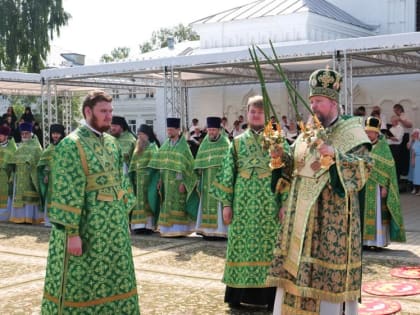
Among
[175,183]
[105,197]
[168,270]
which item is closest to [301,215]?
[105,197]

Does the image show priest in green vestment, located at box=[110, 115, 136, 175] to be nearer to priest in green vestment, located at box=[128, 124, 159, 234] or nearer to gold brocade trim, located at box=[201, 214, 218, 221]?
priest in green vestment, located at box=[128, 124, 159, 234]

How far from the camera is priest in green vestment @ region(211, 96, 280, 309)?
557cm

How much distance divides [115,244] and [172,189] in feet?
17.2

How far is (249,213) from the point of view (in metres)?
5.64

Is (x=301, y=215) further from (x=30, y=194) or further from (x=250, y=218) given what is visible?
(x=30, y=194)

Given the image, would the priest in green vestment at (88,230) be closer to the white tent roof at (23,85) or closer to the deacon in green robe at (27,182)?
the deacon in green robe at (27,182)

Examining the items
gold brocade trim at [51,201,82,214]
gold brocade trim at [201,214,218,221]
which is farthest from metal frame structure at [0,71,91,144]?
gold brocade trim at [51,201,82,214]

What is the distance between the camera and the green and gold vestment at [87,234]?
4277 mm

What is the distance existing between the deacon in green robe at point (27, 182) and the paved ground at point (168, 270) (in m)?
0.88

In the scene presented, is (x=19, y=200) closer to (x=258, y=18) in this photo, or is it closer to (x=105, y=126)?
(x=105, y=126)

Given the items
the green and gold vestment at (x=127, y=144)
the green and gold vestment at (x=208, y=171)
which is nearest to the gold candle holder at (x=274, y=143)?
the green and gold vestment at (x=208, y=171)

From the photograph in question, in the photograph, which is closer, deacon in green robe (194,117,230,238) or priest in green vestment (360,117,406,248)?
priest in green vestment (360,117,406,248)

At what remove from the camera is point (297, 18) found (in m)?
23.4

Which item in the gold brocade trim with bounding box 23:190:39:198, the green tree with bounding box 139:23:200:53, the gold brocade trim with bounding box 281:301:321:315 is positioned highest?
the green tree with bounding box 139:23:200:53
